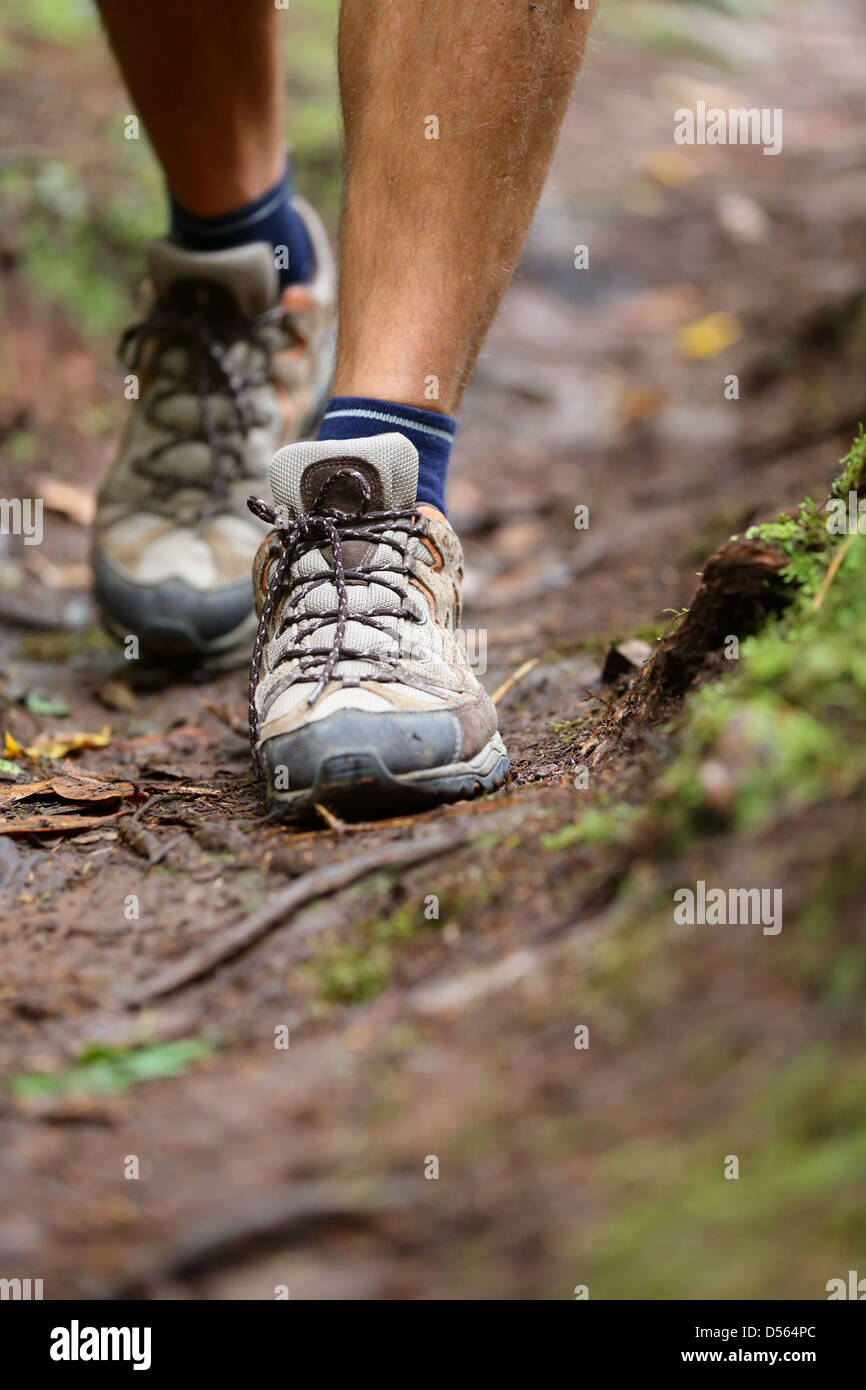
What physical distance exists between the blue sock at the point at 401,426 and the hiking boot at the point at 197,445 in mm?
865

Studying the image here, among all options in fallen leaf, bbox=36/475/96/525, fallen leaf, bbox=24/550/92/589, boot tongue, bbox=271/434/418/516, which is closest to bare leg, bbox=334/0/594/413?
boot tongue, bbox=271/434/418/516

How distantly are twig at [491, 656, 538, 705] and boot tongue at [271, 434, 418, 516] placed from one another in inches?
21.4

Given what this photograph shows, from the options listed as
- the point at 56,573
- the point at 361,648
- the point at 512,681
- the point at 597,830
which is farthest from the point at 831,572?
the point at 56,573

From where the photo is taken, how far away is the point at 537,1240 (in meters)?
0.90

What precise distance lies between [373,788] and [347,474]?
0.51m

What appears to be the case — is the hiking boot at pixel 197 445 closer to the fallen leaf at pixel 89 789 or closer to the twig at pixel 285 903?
the fallen leaf at pixel 89 789

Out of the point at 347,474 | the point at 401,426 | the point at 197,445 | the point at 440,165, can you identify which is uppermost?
the point at 197,445

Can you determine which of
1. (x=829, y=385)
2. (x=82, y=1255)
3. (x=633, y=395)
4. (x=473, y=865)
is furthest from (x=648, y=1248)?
(x=633, y=395)

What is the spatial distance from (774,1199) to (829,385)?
12.4ft

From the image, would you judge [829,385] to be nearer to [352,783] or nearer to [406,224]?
[406,224]

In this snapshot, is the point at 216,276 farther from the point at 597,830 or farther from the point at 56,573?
the point at 597,830

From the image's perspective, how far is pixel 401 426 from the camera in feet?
6.22

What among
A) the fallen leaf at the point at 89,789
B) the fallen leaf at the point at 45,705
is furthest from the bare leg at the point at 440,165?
the fallen leaf at the point at 45,705
